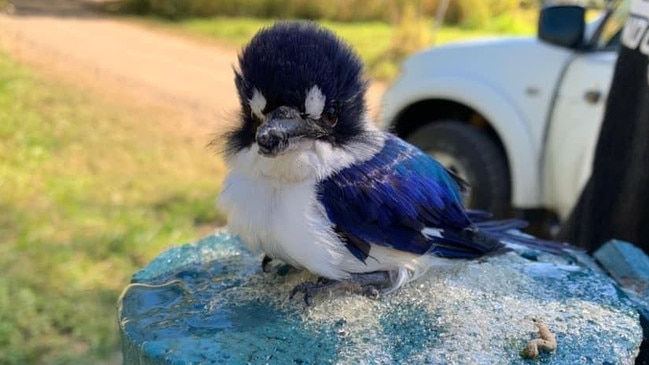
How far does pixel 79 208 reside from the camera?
16.0ft

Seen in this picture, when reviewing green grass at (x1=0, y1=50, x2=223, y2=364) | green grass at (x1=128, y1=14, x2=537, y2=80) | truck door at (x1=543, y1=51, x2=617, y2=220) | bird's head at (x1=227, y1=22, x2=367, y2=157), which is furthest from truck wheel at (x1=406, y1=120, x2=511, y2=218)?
green grass at (x1=128, y1=14, x2=537, y2=80)

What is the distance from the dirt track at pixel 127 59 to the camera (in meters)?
8.43

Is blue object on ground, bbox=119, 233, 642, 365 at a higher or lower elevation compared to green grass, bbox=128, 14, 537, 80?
higher

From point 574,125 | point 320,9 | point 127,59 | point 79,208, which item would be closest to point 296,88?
point 574,125

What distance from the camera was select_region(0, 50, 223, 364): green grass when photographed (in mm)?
3605

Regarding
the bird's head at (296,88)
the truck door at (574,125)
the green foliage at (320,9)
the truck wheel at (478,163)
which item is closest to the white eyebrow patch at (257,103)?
the bird's head at (296,88)

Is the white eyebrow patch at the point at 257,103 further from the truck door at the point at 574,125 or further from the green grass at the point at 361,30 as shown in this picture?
the green grass at the point at 361,30

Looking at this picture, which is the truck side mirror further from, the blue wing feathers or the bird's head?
the bird's head

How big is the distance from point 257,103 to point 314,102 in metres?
0.11

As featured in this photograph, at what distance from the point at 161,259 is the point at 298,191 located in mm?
617

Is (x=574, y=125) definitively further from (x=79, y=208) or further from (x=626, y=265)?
(x=79, y=208)

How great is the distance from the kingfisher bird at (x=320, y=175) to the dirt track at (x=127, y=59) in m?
5.20

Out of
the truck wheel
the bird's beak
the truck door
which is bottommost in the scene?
the truck wheel

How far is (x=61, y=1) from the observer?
15258mm
